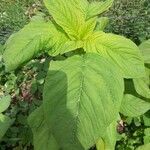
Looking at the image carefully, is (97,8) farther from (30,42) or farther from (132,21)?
(132,21)

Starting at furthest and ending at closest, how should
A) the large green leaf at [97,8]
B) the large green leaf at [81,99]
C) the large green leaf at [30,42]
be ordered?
the large green leaf at [97,8]
the large green leaf at [30,42]
the large green leaf at [81,99]

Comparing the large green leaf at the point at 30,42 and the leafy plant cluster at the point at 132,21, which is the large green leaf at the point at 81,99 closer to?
the large green leaf at the point at 30,42

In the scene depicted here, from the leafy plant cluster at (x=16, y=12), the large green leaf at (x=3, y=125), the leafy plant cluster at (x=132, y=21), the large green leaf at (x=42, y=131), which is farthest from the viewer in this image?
the leafy plant cluster at (x=16, y=12)

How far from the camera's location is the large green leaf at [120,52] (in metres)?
1.61

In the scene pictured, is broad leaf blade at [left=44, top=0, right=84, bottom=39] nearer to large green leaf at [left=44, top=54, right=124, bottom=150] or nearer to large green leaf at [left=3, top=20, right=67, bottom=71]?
large green leaf at [left=3, top=20, right=67, bottom=71]

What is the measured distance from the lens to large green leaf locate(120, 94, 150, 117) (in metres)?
1.92

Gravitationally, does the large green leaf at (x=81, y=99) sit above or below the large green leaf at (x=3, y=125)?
above

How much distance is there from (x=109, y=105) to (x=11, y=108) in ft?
5.16

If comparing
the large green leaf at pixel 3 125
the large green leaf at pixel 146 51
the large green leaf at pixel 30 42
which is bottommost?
the large green leaf at pixel 3 125

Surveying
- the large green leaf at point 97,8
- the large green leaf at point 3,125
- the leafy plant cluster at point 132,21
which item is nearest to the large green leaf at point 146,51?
the large green leaf at point 97,8

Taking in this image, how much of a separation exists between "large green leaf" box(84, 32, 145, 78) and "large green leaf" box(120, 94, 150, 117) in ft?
1.10

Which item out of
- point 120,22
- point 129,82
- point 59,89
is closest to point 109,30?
point 120,22

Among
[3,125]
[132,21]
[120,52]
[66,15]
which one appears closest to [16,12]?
[132,21]

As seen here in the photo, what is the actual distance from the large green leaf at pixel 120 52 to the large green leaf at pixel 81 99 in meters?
0.06
